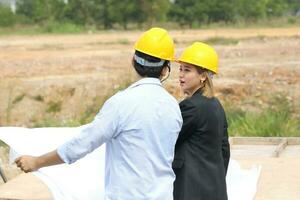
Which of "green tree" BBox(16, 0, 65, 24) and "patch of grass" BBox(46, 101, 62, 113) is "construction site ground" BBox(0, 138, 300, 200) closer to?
"patch of grass" BBox(46, 101, 62, 113)

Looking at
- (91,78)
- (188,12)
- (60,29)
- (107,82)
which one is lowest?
(188,12)

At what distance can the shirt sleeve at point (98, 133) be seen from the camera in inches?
121

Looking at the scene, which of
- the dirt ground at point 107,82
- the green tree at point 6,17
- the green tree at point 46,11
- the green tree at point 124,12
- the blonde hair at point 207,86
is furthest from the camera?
the green tree at point 46,11

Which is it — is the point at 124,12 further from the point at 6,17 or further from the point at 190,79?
the point at 190,79

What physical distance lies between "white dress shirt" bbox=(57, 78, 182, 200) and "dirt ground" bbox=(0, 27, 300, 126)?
10169 millimetres

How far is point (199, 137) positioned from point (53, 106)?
11.3m

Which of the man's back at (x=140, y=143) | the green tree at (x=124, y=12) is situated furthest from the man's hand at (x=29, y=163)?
the green tree at (x=124, y=12)

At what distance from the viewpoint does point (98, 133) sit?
306 cm

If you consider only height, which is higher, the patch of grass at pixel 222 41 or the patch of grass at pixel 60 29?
the patch of grass at pixel 222 41

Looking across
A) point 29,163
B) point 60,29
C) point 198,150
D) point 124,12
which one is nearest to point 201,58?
point 198,150

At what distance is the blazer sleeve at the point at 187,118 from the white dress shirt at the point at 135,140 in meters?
0.33

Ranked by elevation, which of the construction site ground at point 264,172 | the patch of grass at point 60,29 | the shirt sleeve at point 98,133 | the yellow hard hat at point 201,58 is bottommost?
the patch of grass at point 60,29

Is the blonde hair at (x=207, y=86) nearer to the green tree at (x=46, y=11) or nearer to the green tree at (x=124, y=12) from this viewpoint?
the green tree at (x=124, y=12)

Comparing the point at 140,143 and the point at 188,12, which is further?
the point at 188,12
